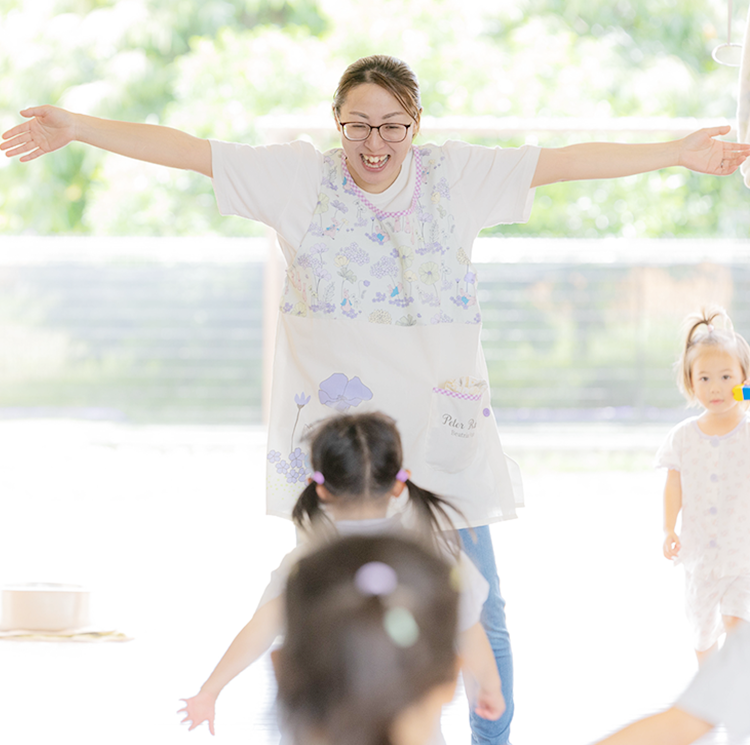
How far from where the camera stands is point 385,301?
181 cm

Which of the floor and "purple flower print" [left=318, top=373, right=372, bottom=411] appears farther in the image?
the floor

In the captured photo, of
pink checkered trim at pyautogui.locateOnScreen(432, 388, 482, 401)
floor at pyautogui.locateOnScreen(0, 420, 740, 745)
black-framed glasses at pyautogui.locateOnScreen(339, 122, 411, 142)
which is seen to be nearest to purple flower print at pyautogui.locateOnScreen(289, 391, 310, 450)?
pink checkered trim at pyautogui.locateOnScreen(432, 388, 482, 401)

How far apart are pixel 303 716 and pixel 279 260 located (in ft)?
11.3

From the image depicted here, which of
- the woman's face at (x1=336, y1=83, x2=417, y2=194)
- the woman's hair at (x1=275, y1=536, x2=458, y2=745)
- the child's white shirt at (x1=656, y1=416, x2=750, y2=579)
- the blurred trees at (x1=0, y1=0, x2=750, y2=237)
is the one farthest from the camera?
the blurred trees at (x1=0, y1=0, x2=750, y2=237)

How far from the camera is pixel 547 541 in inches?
166

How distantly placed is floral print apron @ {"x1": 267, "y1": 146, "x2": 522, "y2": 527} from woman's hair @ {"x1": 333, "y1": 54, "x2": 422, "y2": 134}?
0.12 meters

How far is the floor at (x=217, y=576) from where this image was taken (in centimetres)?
234

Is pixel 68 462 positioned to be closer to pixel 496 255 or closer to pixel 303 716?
pixel 496 255

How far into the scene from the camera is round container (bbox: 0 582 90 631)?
2.90 m

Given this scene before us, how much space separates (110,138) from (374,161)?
1.51 feet

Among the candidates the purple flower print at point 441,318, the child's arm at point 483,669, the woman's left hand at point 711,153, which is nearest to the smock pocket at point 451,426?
the purple flower print at point 441,318

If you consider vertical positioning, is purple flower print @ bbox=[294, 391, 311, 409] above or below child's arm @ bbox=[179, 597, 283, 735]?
above

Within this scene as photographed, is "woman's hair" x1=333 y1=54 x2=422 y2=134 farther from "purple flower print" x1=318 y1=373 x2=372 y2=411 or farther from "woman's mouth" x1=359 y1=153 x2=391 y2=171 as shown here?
"purple flower print" x1=318 y1=373 x2=372 y2=411

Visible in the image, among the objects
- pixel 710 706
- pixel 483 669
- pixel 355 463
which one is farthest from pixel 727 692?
pixel 355 463
